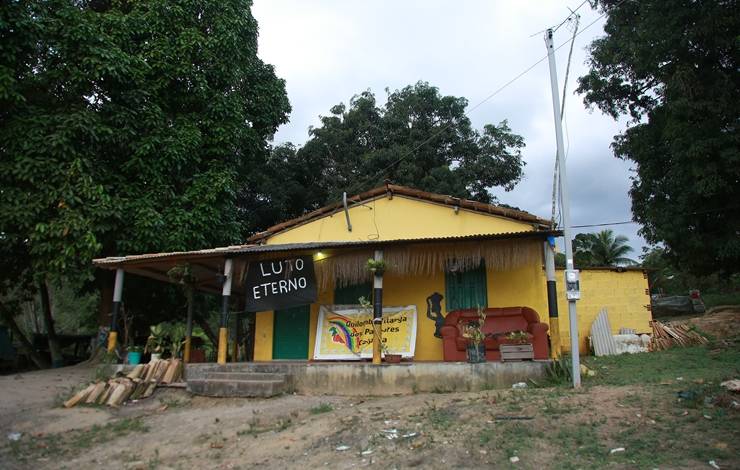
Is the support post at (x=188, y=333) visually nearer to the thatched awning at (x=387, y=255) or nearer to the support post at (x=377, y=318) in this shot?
the thatched awning at (x=387, y=255)

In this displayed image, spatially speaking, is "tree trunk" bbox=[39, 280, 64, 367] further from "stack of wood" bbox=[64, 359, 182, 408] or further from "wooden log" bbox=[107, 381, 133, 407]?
"wooden log" bbox=[107, 381, 133, 407]

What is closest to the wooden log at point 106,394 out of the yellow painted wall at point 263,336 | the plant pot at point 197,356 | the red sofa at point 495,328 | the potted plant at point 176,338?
the potted plant at point 176,338

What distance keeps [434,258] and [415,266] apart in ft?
1.29

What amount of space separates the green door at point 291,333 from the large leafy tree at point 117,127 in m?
3.24

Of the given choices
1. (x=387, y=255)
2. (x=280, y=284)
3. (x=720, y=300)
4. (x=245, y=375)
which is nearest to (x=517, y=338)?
(x=387, y=255)

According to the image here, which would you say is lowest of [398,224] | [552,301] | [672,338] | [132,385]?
[132,385]

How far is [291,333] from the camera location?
37.7 feet

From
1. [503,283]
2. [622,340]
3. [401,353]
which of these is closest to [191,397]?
[401,353]

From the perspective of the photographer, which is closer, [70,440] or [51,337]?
[70,440]

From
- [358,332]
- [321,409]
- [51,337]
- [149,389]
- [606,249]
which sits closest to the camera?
[321,409]

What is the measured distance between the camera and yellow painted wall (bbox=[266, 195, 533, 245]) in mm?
11125

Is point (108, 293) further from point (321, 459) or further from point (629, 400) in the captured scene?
point (629, 400)

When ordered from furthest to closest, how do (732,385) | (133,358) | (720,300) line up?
(720,300)
(133,358)
(732,385)

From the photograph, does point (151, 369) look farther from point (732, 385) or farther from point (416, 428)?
point (732, 385)
